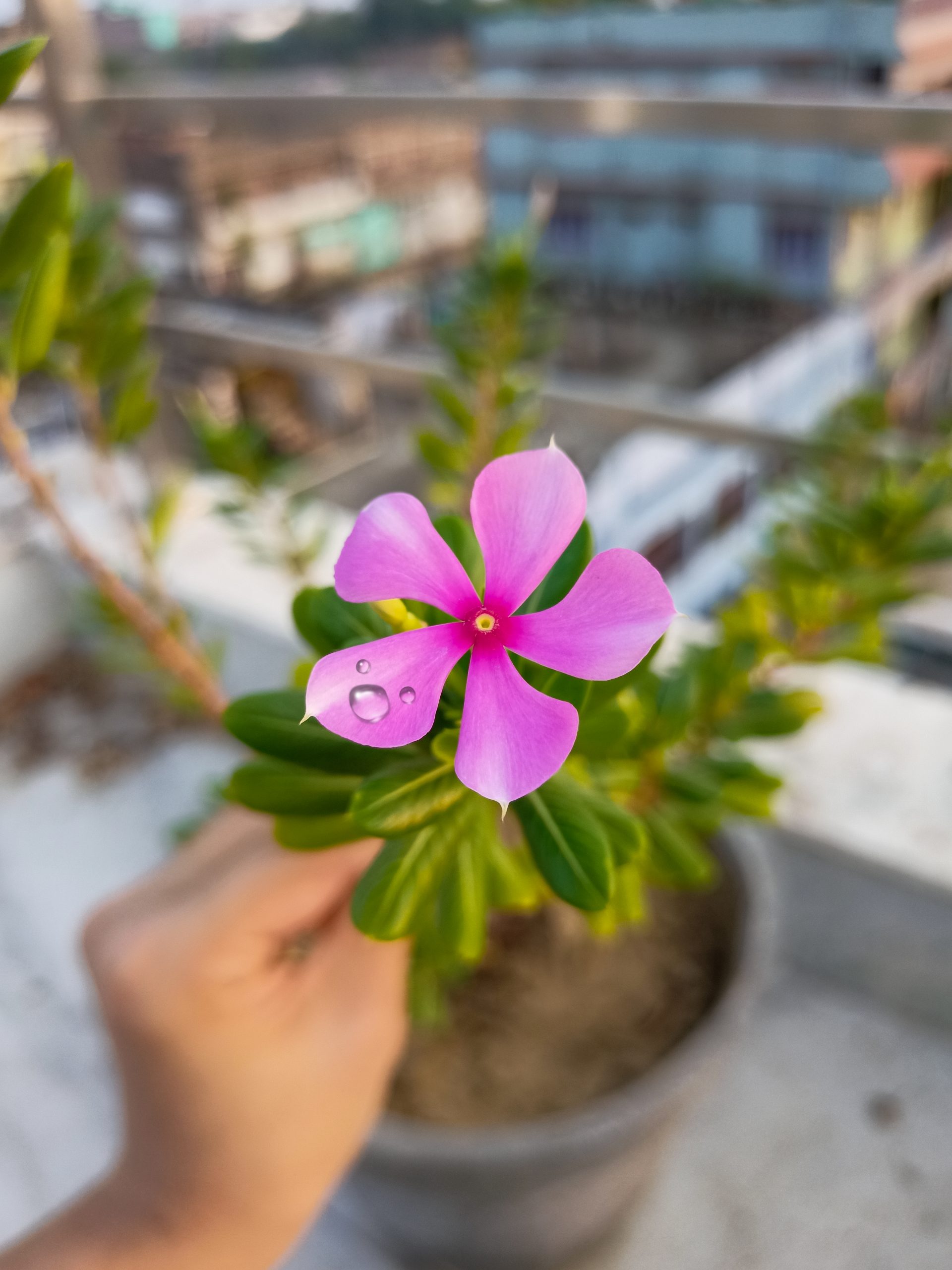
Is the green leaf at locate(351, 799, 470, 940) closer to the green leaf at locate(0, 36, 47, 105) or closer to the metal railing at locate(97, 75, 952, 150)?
the green leaf at locate(0, 36, 47, 105)

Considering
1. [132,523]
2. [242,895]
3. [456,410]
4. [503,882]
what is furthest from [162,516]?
[503,882]

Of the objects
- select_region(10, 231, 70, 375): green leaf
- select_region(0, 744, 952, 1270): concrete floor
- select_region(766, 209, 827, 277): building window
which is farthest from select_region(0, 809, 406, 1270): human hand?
select_region(766, 209, 827, 277): building window

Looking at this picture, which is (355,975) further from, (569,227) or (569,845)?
(569,227)

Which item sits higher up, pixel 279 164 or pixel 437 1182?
pixel 279 164

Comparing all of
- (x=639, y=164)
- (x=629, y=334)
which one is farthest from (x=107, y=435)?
(x=629, y=334)

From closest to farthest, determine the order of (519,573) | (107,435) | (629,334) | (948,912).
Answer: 1. (519,573)
2. (107,435)
3. (948,912)
4. (629,334)

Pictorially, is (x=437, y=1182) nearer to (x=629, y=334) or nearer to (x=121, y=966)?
(x=121, y=966)
